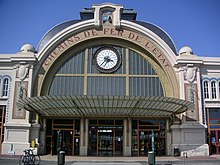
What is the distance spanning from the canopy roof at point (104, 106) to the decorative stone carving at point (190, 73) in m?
4.00

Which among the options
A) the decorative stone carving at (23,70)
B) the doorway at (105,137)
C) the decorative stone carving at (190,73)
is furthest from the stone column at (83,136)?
the decorative stone carving at (190,73)

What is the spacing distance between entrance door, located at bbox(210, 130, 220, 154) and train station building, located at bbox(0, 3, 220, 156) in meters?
0.06

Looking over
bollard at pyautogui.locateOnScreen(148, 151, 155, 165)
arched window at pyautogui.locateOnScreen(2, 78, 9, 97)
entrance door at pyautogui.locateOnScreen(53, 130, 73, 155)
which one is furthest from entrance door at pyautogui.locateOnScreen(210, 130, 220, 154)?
arched window at pyautogui.locateOnScreen(2, 78, 9, 97)

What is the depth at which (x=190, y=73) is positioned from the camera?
3048 cm

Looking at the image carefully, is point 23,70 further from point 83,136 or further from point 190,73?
point 190,73

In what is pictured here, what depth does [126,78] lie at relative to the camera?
1224 inches

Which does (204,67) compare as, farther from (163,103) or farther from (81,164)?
(81,164)

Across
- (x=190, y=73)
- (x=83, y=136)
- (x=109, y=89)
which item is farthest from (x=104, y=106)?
(x=190, y=73)

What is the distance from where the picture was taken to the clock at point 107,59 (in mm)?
31328

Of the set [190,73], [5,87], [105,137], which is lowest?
[105,137]

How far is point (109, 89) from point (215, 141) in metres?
12.9

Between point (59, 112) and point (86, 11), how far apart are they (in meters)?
15.6

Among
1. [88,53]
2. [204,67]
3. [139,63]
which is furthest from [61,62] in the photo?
[204,67]

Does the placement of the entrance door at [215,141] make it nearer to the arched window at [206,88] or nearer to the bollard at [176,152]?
the arched window at [206,88]
